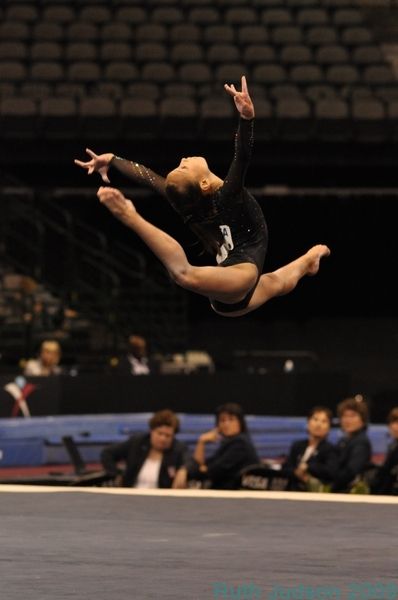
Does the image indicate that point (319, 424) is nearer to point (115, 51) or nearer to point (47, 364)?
point (47, 364)

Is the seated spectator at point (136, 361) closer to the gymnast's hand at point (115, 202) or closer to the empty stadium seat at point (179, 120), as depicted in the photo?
the empty stadium seat at point (179, 120)

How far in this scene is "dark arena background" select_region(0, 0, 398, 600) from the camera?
11.5m

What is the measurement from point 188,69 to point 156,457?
327 inches

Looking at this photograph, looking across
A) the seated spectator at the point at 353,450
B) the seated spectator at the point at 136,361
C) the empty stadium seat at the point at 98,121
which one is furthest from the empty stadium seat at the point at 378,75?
the seated spectator at the point at 353,450

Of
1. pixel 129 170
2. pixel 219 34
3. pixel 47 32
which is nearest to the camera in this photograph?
pixel 129 170

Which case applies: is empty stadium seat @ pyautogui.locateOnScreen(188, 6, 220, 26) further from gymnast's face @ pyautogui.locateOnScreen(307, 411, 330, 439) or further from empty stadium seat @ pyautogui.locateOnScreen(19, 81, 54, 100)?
gymnast's face @ pyautogui.locateOnScreen(307, 411, 330, 439)

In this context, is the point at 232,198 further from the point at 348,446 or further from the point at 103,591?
the point at 348,446

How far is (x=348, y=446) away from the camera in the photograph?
8070 mm

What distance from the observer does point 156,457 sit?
8172 millimetres

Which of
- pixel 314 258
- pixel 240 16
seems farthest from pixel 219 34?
pixel 314 258

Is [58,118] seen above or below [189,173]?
above

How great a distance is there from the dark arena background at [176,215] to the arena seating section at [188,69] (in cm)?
3

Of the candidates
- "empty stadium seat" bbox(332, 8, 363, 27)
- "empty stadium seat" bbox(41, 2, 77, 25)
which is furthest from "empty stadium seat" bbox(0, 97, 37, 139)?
"empty stadium seat" bbox(332, 8, 363, 27)

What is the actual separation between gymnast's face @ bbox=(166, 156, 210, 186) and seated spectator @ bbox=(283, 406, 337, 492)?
2.80 m
